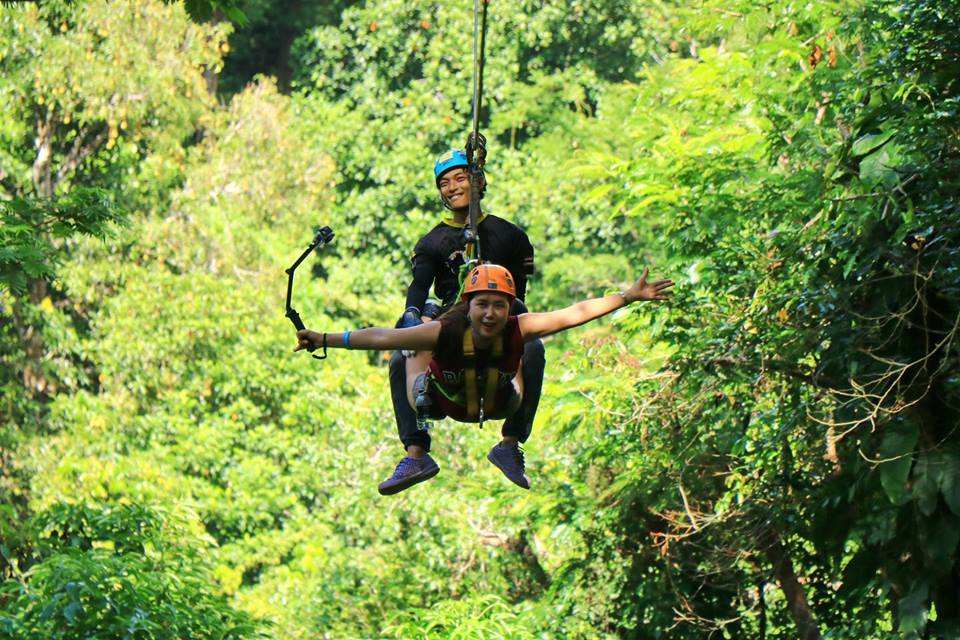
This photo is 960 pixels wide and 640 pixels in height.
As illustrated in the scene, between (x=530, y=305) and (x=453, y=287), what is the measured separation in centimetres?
1497

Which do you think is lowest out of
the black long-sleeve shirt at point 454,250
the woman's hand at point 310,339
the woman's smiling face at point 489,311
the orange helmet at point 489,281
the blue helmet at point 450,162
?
the woman's smiling face at point 489,311

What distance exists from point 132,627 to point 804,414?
3.93m

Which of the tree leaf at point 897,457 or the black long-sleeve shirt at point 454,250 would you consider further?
the tree leaf at point 897,457

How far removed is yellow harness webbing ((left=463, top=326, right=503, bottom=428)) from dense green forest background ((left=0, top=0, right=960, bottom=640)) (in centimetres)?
193

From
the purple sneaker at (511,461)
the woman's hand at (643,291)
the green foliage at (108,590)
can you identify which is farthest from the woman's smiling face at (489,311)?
the green foliage at (108,590)

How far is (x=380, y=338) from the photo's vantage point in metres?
5.65

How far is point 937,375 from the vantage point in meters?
7.21

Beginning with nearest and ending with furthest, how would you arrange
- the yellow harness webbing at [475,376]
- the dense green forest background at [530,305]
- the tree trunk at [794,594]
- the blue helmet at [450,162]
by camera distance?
the yellow harness webbing at [475,376] → the blue helmet at [450,162] → the dense green forest background at [530,305] → the tree trunk at [794,594]

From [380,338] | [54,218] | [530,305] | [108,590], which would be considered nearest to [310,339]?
[380,338]

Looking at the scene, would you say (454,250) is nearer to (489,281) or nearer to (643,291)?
(489,281)

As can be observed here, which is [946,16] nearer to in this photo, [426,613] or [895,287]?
[895,287]

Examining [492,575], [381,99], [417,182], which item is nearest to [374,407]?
[492,575]

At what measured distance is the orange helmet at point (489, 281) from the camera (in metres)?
5.73

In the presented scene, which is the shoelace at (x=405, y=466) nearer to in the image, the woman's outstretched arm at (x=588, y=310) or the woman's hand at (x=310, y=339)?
the woman's outstretched arm at (x=588, y=310)
